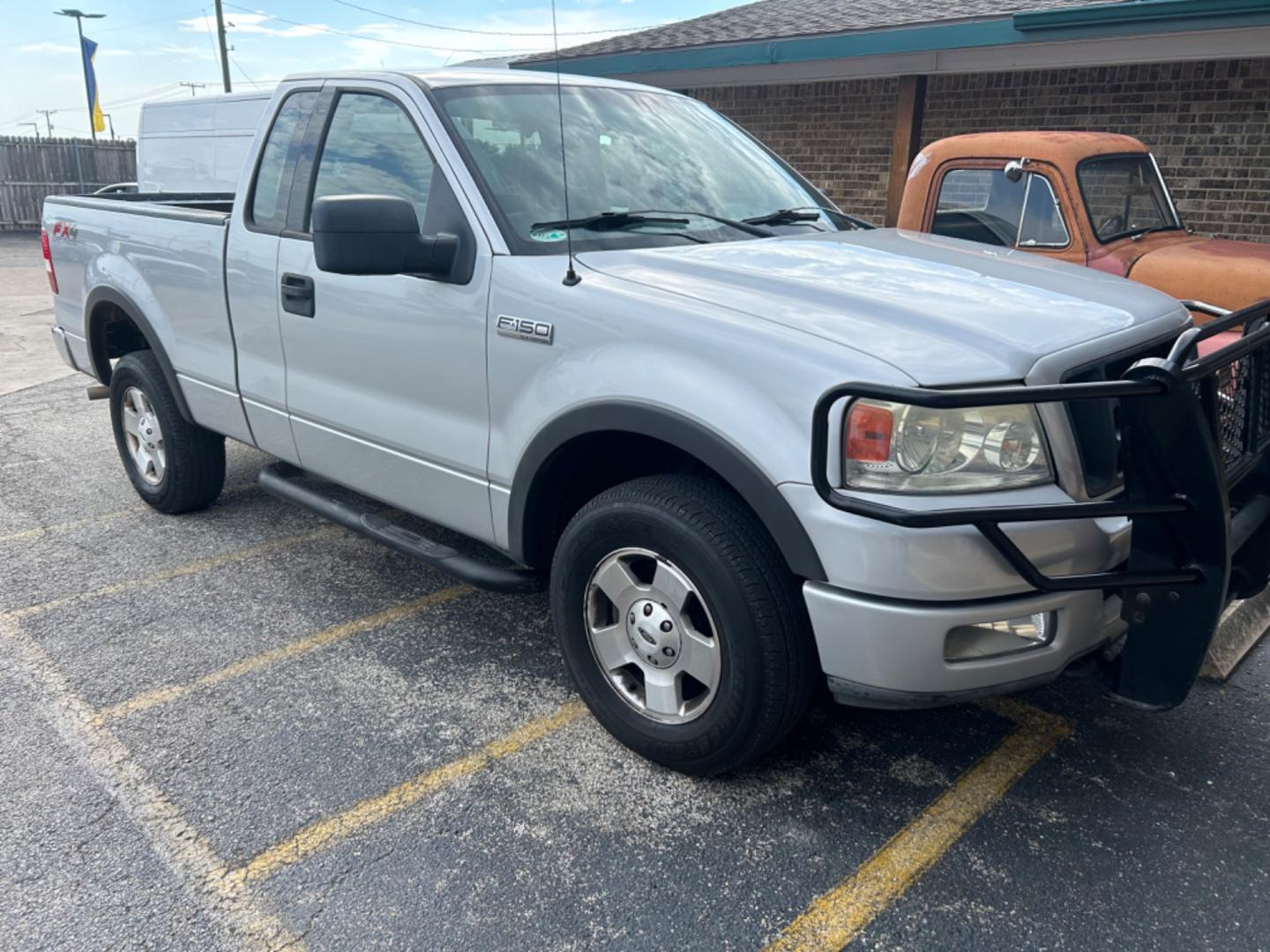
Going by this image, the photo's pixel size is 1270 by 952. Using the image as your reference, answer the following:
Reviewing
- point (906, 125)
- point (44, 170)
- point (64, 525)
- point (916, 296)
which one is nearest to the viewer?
point (916, 296)

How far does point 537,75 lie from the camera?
3914mm

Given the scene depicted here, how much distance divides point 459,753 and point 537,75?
8.10 feet

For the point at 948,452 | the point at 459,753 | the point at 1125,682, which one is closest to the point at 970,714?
the point at 1125,682

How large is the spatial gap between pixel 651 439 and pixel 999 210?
4122 mm

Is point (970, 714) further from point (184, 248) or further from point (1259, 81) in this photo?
point (1259, 81)

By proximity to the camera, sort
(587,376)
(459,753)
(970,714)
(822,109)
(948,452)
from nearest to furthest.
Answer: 1. (948,452)
2. (587,376)
3. (459,753)
4. (970,714)
5. (822,109)

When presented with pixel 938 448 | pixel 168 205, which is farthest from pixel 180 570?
pixel 938 448

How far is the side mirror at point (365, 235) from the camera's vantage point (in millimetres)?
2939

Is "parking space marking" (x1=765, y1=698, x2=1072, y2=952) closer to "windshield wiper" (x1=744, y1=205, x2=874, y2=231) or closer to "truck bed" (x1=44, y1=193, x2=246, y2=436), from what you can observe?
"windshield wiper" (x1=744, y1=205, x2=874, y2=231)

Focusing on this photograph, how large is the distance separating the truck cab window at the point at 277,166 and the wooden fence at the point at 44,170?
2592 cm

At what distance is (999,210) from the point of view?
6.25 m

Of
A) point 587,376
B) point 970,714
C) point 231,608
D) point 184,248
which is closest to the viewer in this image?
point 587,376

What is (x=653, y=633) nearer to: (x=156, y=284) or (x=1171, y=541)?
(x=1171, y=541)

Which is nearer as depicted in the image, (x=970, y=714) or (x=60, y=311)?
(x=970, y=714)
